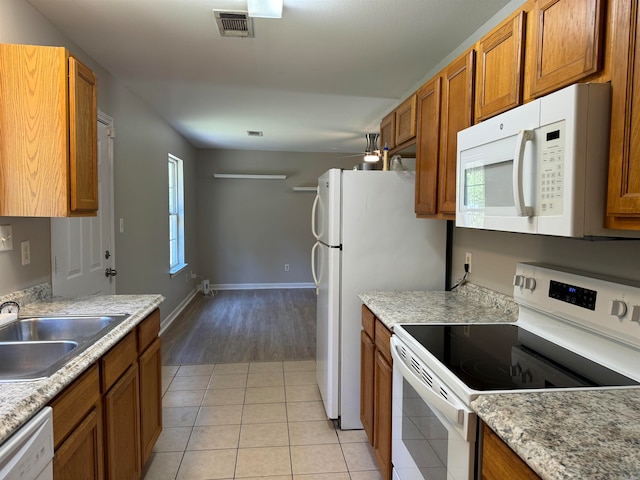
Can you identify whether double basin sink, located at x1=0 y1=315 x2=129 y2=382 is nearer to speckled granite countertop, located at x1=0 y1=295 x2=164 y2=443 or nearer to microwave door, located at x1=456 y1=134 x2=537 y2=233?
speckled granite countertop, located at x1=0 y1=295 x2=164 y2=443

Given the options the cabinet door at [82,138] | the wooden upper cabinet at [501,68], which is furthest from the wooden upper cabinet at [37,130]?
the wooden upper cabinet at [501,68]

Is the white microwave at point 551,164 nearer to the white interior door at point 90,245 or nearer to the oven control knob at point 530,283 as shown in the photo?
the oven control knob at point 530,283

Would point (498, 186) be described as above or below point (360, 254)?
above

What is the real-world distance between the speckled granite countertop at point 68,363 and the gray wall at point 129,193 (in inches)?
9.8

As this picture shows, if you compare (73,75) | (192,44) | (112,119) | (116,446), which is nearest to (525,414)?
A: (116,446)

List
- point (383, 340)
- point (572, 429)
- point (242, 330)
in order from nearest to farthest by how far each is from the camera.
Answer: point (572, 429)
point (383, 340)
point (242, 330)

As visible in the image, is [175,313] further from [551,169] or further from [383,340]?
[551,169]

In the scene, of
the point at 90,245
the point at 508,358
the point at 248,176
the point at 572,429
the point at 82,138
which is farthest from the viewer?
the point at 248,176

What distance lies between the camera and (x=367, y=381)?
7.23 ft

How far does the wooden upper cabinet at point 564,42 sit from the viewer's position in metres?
1.04

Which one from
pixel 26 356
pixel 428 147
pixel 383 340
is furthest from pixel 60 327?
pixel 428 147

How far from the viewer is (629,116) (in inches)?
37.8

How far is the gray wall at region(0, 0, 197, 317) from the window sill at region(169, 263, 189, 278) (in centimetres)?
9

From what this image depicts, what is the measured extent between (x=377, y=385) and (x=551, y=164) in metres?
1.35
